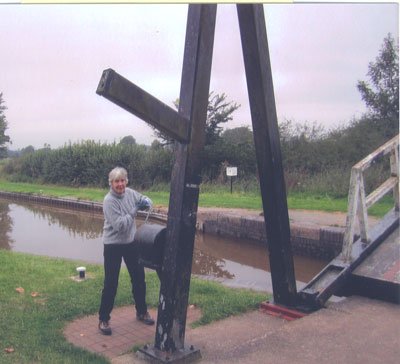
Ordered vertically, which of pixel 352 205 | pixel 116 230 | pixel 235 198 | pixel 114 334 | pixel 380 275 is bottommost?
pixel 114 334

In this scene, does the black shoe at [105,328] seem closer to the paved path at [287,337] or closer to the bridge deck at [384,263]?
the paved path at [287,337]

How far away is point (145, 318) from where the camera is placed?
13.5 ft

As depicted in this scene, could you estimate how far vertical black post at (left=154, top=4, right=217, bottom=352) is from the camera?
302cm

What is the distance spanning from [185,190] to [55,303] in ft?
7.88

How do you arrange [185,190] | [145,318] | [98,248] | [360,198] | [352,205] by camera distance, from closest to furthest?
[185,190], [145,318], [352,205], [360,198], [98,248]

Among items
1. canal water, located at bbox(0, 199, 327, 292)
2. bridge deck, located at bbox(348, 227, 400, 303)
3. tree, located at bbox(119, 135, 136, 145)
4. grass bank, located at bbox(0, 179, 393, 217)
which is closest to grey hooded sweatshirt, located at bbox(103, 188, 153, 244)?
bridge deck, located at bbox(348, 227, 400, 303)

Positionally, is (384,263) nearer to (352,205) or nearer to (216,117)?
(352,205)

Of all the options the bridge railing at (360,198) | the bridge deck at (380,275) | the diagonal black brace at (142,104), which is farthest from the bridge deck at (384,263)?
the diagonal black brace at (142,104)

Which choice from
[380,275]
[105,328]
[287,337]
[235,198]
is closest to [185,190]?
[287,337]

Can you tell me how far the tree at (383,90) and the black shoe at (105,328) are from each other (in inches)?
212

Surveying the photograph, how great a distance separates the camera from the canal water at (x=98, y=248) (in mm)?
7898

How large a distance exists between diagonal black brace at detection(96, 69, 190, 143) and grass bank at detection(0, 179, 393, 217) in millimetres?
8418

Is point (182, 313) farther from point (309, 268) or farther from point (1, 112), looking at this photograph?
point (1, 112)

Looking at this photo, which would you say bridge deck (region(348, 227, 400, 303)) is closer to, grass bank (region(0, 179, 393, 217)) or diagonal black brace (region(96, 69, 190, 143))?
diagonal black brace (region(96, 69, 190, 143))
